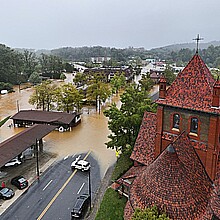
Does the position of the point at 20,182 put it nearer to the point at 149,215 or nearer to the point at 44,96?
the point at 149,215

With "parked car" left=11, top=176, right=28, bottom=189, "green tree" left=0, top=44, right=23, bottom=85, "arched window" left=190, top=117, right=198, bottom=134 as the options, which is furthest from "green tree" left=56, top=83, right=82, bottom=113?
"green tree" left=0, top=44, right=23, bottom=85

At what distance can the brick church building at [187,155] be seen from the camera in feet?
49.8

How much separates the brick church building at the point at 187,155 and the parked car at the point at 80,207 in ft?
17.4

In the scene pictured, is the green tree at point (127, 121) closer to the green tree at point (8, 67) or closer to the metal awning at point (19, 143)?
the metal awning at point (19, 143)

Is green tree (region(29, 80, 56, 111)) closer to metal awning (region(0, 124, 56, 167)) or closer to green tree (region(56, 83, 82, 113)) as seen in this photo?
green tree (region(56, 83, 82, 113))

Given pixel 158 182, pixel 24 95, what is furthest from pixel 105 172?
pixel 24 95

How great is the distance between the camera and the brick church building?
49.8ft

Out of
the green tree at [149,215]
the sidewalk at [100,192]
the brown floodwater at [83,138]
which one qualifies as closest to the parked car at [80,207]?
the sidewalk at [100,192]

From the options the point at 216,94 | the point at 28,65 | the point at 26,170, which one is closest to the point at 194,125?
the point at 216,94

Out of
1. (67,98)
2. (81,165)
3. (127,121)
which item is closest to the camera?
(127,121)

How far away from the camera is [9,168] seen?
95.7 ft

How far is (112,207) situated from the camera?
20375 millimetres

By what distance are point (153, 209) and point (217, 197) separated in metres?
3.69

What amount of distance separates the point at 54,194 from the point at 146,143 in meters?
9.89
